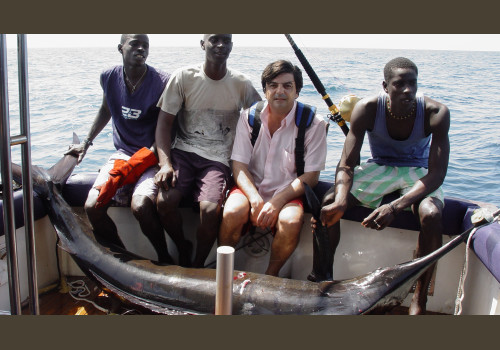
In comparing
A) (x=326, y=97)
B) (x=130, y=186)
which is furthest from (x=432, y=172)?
(x=130, y=186)

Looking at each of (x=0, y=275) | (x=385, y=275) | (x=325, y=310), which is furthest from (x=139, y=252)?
(x=385, y=275)

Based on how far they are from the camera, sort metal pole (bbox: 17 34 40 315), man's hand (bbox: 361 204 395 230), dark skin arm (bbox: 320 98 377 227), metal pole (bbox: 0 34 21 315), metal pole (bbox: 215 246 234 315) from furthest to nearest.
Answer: dark skin arm (bbox: 320 98 377 227)
man's hand (bbox: 361 204 395 230)
metal pole (bbox: 215 246 234 315)
metal pole (bbox: 17 34 40 315)
metal pole (bbox: 0 34 21 315)

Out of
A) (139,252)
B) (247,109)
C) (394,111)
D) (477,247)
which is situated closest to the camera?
(477,247)

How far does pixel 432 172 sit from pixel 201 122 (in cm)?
171

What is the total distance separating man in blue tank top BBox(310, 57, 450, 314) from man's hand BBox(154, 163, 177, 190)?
1.07m

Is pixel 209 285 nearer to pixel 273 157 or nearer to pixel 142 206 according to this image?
pixel 142 206

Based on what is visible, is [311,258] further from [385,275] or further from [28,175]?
[28,175]

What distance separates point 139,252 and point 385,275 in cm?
196

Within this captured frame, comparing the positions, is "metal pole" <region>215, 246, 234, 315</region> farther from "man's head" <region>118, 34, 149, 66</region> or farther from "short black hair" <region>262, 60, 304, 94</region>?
"man's head" <region>118, 34, 149, 66</region>

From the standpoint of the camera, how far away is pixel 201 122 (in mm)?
3660

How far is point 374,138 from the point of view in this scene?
332 cm

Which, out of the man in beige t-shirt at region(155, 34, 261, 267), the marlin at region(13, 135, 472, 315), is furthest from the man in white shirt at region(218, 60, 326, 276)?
the marlin at region(13, 135, 472, 315)

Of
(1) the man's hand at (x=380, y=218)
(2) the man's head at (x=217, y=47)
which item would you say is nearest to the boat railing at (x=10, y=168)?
(1) the man's hand at (x=380, y=218)

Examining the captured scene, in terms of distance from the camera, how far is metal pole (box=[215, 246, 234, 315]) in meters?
1.47
